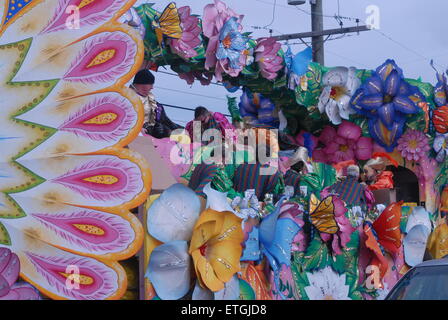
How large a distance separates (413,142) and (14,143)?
630 centimetres

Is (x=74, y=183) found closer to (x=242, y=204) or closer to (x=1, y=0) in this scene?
(x=1, y=0)

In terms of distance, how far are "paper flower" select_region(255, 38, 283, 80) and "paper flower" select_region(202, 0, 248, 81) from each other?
2.32ft

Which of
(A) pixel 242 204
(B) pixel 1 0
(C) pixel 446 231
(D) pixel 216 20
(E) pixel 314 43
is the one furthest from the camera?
(E) pixel 314 43

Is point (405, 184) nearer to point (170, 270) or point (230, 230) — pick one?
point (230, 230)

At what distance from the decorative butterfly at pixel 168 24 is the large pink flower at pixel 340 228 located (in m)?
2.36

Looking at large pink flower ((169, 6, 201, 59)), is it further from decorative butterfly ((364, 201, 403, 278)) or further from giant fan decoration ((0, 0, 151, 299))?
decorative butterfly ((364, 201, 403, 278))

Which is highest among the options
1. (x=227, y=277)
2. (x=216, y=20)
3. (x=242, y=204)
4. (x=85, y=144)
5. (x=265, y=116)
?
(x=216, y=20)

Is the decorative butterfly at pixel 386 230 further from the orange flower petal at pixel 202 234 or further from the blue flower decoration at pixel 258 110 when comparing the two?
the orange flower petal at pixel 202 234

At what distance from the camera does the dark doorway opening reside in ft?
34.9

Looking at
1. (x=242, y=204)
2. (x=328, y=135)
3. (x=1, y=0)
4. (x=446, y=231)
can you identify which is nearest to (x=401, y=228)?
(x=446, y=231)

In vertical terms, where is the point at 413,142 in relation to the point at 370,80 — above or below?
below

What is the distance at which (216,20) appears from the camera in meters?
7.33

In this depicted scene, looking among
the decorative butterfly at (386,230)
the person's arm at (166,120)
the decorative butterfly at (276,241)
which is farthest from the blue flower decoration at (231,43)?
the decorative butterfly at (386,230)

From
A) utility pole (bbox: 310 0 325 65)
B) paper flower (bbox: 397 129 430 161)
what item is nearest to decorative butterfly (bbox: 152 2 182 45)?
paper flower (bbox: 397 129 430 161)
